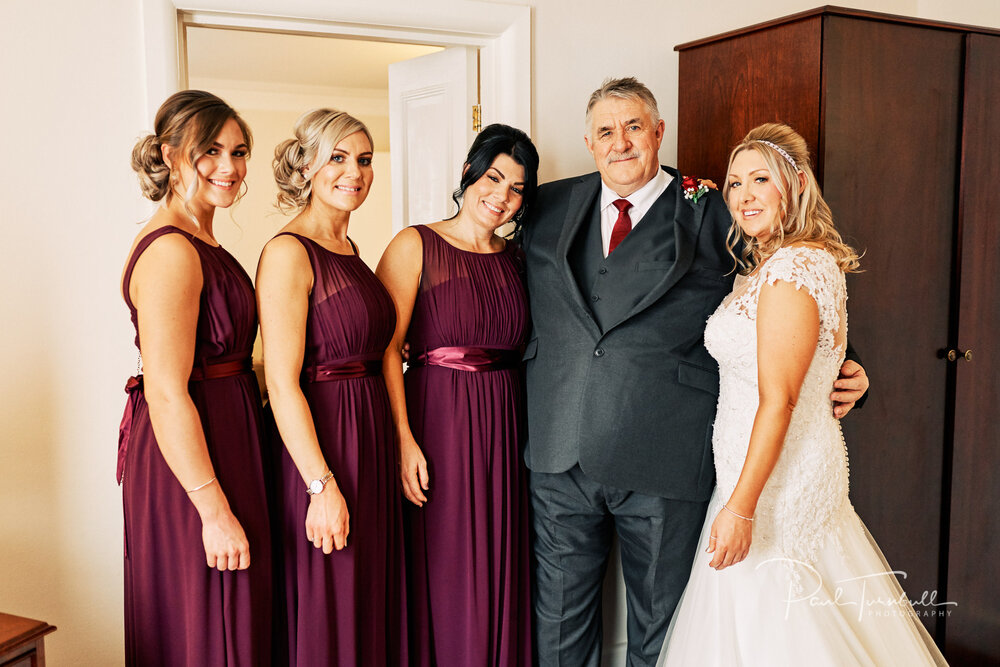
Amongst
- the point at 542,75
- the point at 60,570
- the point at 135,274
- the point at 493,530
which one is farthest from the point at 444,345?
the point at 60,570

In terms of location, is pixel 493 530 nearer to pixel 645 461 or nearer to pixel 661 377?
pixel 645 461

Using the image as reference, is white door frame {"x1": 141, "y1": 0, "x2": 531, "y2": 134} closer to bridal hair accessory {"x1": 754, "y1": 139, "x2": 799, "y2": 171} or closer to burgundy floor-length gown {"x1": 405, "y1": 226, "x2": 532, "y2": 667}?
burgundy floor-length gown {"x1": 405, "y1": 226, "x2": 532, "y2": 667}

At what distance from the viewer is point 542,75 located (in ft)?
9.14

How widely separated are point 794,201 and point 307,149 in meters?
1.23

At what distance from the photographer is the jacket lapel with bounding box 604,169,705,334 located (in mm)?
2070

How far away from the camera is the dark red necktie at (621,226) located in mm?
2209

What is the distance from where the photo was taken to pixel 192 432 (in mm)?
1676

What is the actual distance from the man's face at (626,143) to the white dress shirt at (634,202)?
0.07 feet

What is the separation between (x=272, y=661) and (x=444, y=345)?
36.7 inches

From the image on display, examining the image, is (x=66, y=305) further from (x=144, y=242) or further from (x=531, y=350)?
(x=531, y=350)

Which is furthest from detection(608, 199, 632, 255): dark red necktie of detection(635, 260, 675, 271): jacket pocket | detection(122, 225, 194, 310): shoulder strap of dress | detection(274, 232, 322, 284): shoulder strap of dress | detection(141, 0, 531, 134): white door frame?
detection(122, 225, 194, 310): shoulder strap of dress

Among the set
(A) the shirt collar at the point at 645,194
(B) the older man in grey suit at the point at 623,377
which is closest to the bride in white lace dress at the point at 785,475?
(B) the older man in grey suit at the point at 623,377

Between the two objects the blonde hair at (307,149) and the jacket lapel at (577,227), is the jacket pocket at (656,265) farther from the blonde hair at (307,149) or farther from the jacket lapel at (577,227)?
the blonde hair at (307,149)

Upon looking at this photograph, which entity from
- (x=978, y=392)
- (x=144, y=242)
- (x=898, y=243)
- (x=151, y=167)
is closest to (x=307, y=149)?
(x=151, y=167)
